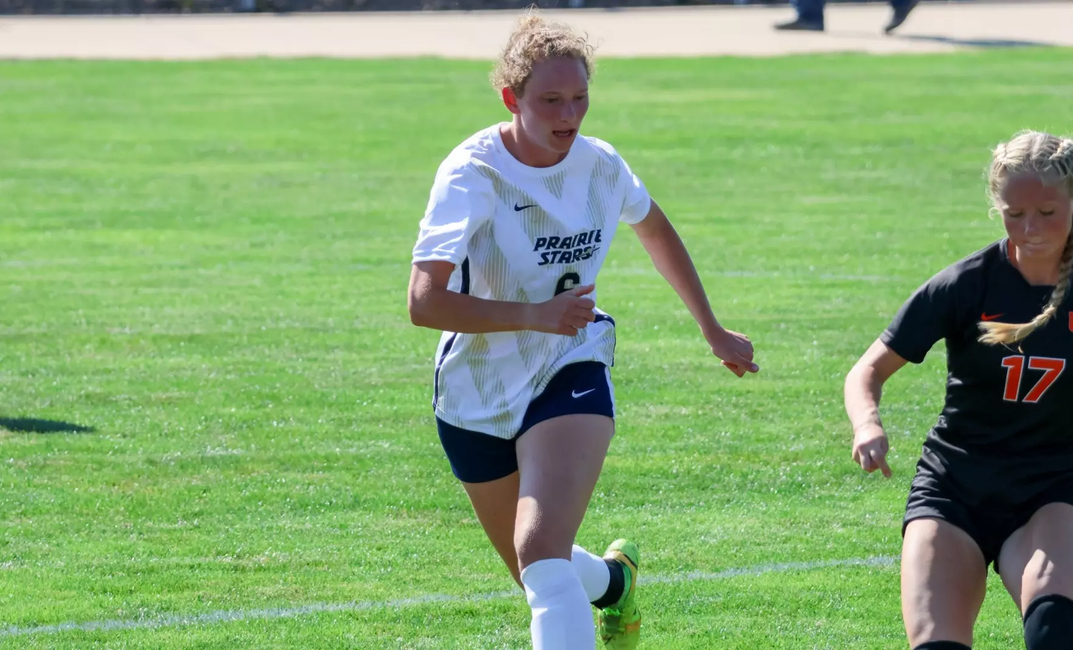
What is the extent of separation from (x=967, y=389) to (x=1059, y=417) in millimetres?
236

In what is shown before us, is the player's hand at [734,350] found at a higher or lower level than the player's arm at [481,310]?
lower

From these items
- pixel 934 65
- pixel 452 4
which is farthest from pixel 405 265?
pixel 452 4

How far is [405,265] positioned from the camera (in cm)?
1243

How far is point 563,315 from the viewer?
4.16m

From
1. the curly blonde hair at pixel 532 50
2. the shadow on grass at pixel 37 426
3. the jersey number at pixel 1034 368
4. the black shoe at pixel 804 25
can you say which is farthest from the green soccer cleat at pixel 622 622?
the black shoe at pixel 804 25

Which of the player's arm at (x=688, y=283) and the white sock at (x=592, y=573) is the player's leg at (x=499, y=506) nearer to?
the white sock at (x=592, y=573)

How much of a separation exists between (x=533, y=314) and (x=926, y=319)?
1012mm

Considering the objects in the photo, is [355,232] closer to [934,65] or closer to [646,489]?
[646,489]

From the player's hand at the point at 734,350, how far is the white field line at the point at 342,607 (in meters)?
1.15

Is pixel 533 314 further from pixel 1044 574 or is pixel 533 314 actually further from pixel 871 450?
pixel 1044 574

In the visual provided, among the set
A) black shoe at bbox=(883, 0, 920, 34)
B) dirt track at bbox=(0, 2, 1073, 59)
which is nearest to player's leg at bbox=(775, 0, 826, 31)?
dirt track at bbox=(0, 2, 1073, 59)

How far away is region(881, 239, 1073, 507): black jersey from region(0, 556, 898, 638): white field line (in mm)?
1652

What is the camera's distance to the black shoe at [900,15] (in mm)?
28250

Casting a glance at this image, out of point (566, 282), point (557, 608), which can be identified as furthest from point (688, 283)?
point (557, 608)
